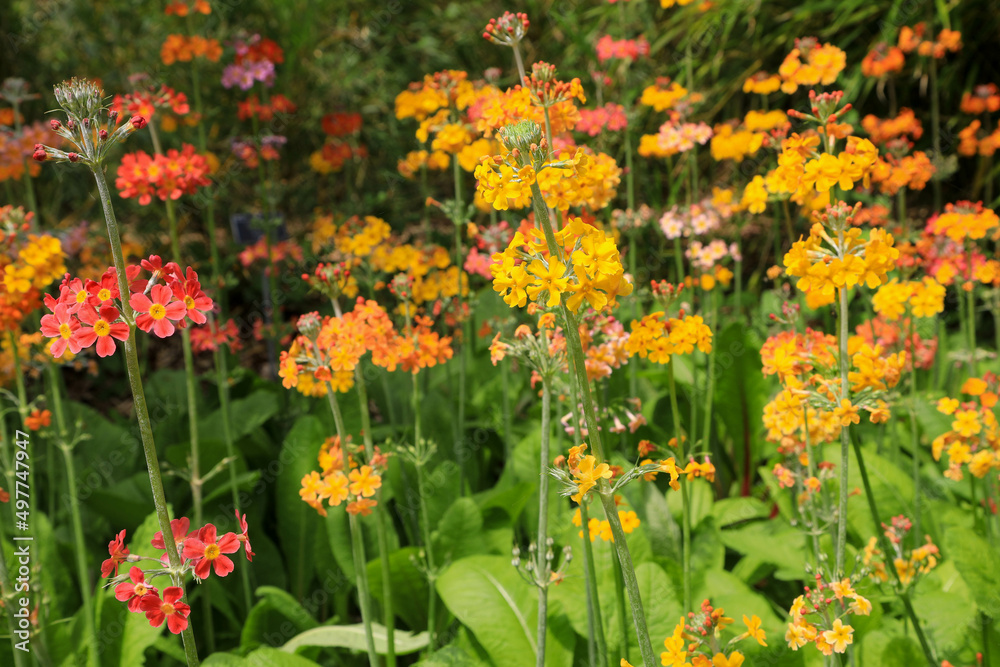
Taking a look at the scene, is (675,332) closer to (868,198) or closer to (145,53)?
(868,198)

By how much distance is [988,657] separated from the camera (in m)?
2.26

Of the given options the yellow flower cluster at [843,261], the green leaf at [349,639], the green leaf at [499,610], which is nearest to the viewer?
the yellow flower cluster at [843,261]

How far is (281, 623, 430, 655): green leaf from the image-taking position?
245cm

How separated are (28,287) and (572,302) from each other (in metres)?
1.85

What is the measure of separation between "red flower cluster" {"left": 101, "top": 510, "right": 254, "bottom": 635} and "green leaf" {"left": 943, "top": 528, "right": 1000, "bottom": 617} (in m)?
1.96

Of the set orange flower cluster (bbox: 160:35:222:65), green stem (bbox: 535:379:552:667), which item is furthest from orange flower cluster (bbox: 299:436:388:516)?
orange flower cluster (bbox: 160:35:222:65)

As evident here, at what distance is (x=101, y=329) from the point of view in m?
1.29

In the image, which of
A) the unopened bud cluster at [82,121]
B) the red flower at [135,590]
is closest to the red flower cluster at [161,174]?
the unopened bud cluster at [82,121]

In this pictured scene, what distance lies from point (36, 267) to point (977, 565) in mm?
2943

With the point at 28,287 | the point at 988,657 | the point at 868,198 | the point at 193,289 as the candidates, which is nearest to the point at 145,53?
Result: the point at 28,287

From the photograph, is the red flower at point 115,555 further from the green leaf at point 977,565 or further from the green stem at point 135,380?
the green leaf at point 977,565

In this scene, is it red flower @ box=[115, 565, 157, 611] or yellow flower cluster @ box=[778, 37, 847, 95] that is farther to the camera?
yellow flower cluster @ box=[778, 37, 847, 95]

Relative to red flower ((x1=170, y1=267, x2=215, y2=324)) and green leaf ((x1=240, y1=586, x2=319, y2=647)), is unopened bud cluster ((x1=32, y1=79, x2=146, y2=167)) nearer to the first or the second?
red flower ((x1=170, y1=267, x2=215, y2=324))

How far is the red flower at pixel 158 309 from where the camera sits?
1312mm
